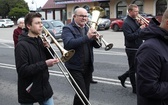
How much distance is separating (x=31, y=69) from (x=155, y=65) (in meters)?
1.42

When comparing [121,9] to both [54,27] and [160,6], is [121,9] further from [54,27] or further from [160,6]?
[54,27]

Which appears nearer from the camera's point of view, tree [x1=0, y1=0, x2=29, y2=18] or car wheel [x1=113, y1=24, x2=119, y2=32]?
car wheel [x1=113, y1=24, x2=119, y2=32]

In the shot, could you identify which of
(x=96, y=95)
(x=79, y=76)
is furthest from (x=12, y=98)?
(x=79, y=76)

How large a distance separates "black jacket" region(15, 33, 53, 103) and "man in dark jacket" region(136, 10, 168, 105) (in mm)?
1248

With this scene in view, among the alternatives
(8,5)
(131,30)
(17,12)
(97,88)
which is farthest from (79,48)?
(8,5)

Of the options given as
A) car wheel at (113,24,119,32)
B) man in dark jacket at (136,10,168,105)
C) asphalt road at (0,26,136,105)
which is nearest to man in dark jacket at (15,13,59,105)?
man in dark jacket at (136,10,168,105)

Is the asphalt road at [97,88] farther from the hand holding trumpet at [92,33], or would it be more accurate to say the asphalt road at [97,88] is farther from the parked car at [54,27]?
the parked car at [54,27]

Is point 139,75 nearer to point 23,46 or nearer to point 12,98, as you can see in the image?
point 23,46

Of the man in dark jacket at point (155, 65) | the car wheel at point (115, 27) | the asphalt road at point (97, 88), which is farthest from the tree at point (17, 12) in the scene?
the man in dark jacket at point (155, 65)

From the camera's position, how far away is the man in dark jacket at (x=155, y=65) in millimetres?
2525

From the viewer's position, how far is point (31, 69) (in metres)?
3.33

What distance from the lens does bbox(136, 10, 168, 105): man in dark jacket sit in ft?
8.29

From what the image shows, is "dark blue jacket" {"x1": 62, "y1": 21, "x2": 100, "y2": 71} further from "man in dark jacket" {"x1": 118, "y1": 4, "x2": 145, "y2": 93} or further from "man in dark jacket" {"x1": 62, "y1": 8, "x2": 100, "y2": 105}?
"man in dark jacket" {"x1": 118, "y1": 4, "x2": 145, "y2": 93}

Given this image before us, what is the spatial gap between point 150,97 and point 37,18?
1629 mm
